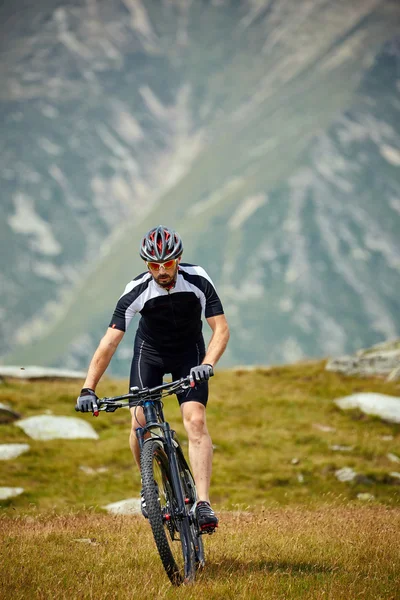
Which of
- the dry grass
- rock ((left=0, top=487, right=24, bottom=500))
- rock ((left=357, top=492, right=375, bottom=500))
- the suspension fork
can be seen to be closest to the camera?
the dry grass

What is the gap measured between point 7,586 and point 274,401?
21553 millimetres

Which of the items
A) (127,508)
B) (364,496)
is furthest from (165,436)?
(364,496)

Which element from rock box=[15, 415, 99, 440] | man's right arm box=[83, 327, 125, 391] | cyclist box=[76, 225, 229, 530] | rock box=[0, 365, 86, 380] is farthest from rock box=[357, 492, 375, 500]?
rock box=[0, 365, 86, 380]

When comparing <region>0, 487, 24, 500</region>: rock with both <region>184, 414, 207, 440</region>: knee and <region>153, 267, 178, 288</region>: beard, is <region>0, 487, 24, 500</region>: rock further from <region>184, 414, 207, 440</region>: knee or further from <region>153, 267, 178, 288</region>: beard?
<region>153, 267, 178, 288</region>: beard

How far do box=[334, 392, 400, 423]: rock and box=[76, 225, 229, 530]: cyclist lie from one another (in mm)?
17488

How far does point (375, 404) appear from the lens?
27031 millimetres

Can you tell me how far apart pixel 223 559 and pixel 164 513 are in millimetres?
1394

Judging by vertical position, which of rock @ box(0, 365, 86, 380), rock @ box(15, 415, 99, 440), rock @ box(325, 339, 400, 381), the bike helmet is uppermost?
rock @ box(0, 365, 86, 380)

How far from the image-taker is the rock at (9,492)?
1839cm

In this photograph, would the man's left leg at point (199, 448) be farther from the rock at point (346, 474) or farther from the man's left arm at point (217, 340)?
the rock at point (346, 474)

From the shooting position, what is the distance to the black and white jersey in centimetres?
965

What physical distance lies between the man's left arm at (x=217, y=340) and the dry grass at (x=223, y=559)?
2.33 m

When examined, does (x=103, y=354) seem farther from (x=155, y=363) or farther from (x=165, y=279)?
(x=165, y=279)

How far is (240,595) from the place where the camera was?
7.84 metres
